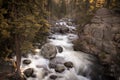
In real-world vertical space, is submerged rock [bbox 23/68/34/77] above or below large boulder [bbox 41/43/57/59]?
below

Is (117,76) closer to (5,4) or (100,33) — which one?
(100,33)

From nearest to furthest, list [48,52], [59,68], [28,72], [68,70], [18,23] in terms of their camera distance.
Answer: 1. [18,23]
2. [28,72]
3. [59,68]
4. [68,70]
5. [48,52]

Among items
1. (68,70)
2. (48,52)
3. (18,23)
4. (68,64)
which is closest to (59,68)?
(68,70)

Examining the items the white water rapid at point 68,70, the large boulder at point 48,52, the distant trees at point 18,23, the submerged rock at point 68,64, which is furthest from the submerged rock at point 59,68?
the distant trees at point 18,23

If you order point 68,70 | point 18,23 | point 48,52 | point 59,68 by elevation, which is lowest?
point 68,70

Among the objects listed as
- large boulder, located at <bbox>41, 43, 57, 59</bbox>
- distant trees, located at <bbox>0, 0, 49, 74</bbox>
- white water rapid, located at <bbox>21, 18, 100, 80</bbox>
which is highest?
distant trees, located at <bbox>0, 0, 49, 74</bbox>

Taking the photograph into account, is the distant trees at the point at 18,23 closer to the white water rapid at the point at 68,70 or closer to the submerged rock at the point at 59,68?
the white water rapid at the point at 68,70

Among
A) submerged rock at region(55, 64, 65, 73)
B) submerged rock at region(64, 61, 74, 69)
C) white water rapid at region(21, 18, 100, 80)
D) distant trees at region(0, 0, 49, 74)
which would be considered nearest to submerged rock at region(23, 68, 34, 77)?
white water rapid at region(21, 18, 100, 80)

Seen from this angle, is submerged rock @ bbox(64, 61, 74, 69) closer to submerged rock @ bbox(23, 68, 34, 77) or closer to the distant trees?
submerged rock @ bbox(23, 68, 34, 77)

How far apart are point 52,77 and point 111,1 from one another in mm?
18375

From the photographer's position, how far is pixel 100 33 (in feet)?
63.0

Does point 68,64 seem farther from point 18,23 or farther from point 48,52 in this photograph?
Answer: point 18,23

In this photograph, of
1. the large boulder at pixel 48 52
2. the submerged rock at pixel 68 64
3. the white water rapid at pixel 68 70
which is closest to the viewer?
the white water rapid at pixel 68 70

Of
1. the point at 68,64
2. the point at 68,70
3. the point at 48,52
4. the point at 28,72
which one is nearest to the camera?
the point at 28,72
